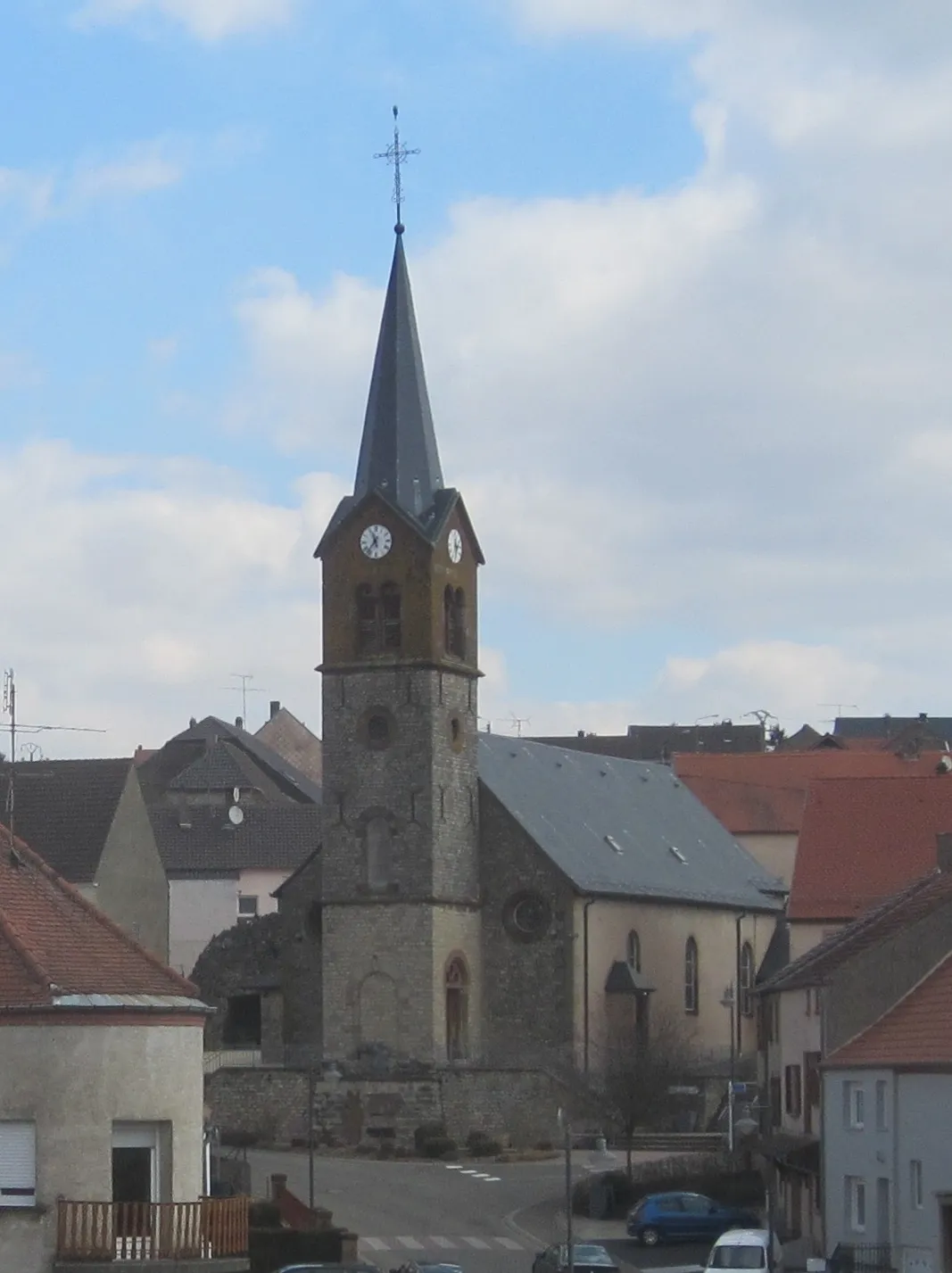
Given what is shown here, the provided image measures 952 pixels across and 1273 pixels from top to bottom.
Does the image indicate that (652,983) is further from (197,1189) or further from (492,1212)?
(197,1189)

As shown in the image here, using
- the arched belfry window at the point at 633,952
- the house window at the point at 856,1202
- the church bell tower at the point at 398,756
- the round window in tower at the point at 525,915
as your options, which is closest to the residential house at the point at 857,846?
the round window in tower at the point at 525,915

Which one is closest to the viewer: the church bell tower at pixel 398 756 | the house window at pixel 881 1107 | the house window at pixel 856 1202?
the house window at pixel 881 1107

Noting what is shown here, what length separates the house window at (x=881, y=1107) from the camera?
162 feet

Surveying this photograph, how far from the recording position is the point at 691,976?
87688 millimetres

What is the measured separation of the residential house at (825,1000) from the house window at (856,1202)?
4.80 ft

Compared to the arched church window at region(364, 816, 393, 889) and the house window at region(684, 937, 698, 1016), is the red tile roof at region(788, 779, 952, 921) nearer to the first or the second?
the arched church window at region(364, 816, 393, 889)

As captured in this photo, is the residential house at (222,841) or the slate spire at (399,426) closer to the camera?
the slate spire at (399,426)

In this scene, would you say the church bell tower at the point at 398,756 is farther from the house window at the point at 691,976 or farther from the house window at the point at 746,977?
the house window at the point at 746,977

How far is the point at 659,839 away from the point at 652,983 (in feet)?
29.2

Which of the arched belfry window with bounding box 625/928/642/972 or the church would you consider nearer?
the church

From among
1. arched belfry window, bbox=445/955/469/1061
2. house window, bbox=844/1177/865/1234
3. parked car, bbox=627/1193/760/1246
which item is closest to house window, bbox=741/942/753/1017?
arched belfry window, bbox=445/955/469/1061

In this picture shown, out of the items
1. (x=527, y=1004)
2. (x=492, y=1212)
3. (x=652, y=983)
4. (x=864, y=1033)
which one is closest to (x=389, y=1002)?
(x=527, y=1004)

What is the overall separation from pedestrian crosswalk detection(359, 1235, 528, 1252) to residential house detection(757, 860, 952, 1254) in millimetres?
5874

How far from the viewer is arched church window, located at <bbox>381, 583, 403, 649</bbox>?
77.8m
